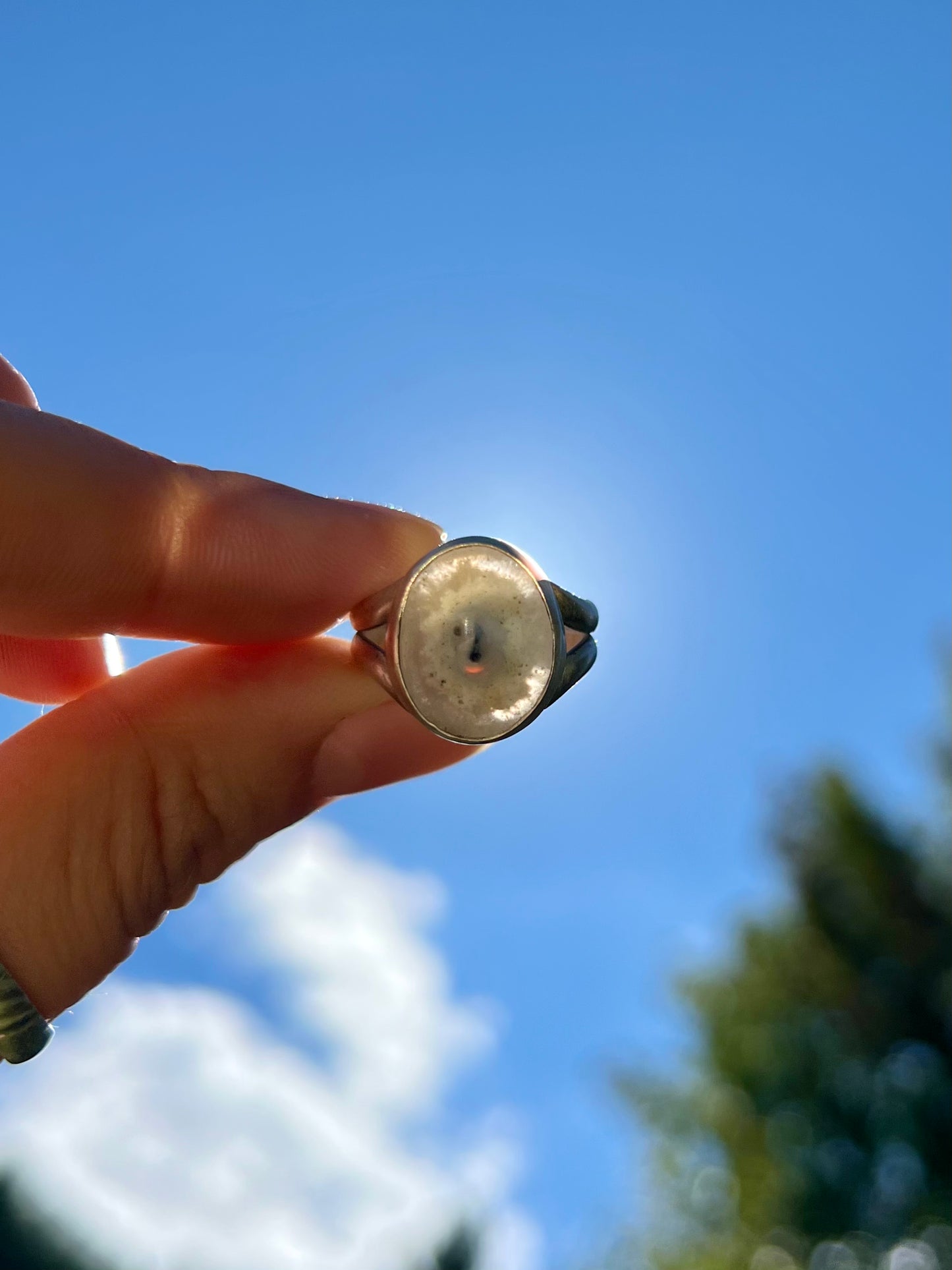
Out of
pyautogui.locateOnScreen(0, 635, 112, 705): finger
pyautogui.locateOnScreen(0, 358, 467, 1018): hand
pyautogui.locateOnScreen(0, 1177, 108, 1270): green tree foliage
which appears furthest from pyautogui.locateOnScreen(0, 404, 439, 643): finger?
pyautogui.locateOnScreen(0, 1177, 108, 1270): green tree foliage

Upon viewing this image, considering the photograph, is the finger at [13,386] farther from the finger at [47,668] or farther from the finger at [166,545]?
the finger at [166,545]

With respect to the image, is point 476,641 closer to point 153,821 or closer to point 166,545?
point 166,545

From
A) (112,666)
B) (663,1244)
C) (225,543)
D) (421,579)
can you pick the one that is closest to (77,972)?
(112,666)

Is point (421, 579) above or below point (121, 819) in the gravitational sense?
above

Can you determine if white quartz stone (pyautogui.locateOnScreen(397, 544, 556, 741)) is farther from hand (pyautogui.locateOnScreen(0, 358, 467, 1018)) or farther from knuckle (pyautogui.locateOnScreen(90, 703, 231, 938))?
knuckle (pyautogui.locateOnScreen(90, 703, 231, 938))

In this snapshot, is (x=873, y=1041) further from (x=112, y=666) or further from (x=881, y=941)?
(x=112, y=666)
